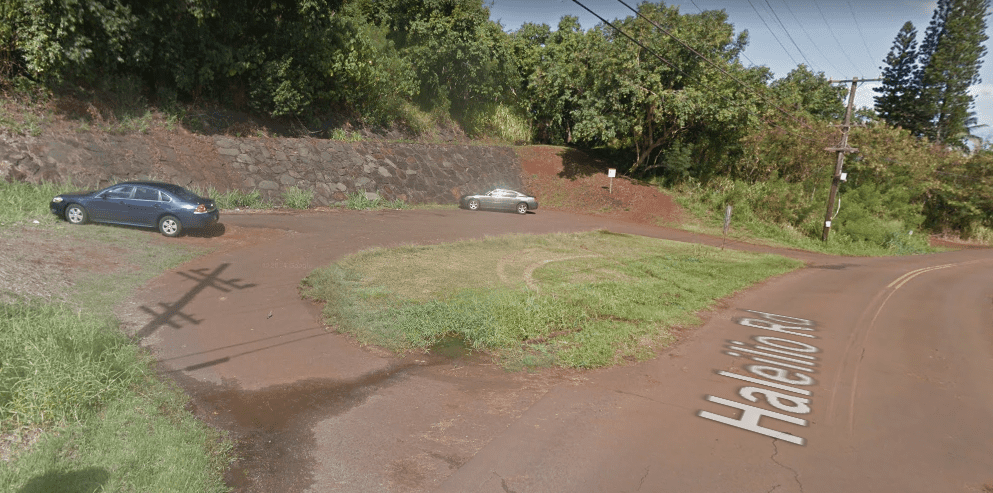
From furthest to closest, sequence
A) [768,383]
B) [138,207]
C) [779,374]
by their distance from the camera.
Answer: [138,207] → [779,374] → [768,383]

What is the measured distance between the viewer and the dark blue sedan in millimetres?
14734

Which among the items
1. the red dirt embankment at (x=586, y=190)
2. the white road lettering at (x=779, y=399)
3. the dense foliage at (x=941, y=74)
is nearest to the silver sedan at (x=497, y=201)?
the red dirt embankment at (x=586, y=190)

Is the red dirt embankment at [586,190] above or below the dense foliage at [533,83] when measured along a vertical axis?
below

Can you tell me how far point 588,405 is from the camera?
23.7ft

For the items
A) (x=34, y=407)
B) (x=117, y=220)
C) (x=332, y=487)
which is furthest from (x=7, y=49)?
(x=332, y=487)

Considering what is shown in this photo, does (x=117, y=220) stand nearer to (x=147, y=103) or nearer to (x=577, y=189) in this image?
(x=147, y=103)

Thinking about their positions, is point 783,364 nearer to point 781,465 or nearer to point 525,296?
point 781,465

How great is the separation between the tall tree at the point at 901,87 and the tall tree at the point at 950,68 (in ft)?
2.34

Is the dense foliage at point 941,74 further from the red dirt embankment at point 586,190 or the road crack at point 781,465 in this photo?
the road crack at point 781,465

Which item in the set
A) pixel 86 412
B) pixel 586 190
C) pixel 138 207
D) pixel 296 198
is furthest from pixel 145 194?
pixel 586 190

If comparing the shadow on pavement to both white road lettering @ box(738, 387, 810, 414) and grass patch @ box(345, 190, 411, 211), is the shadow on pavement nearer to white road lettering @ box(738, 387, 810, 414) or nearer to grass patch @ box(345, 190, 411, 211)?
white road lettering @ box(738, 387, 810, 414)

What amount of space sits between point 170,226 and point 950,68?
6129 cm

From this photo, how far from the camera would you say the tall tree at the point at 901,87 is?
5112 cm

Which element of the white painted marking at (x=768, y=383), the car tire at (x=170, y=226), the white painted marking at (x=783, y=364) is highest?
the car tire at (x=170, y=226)
